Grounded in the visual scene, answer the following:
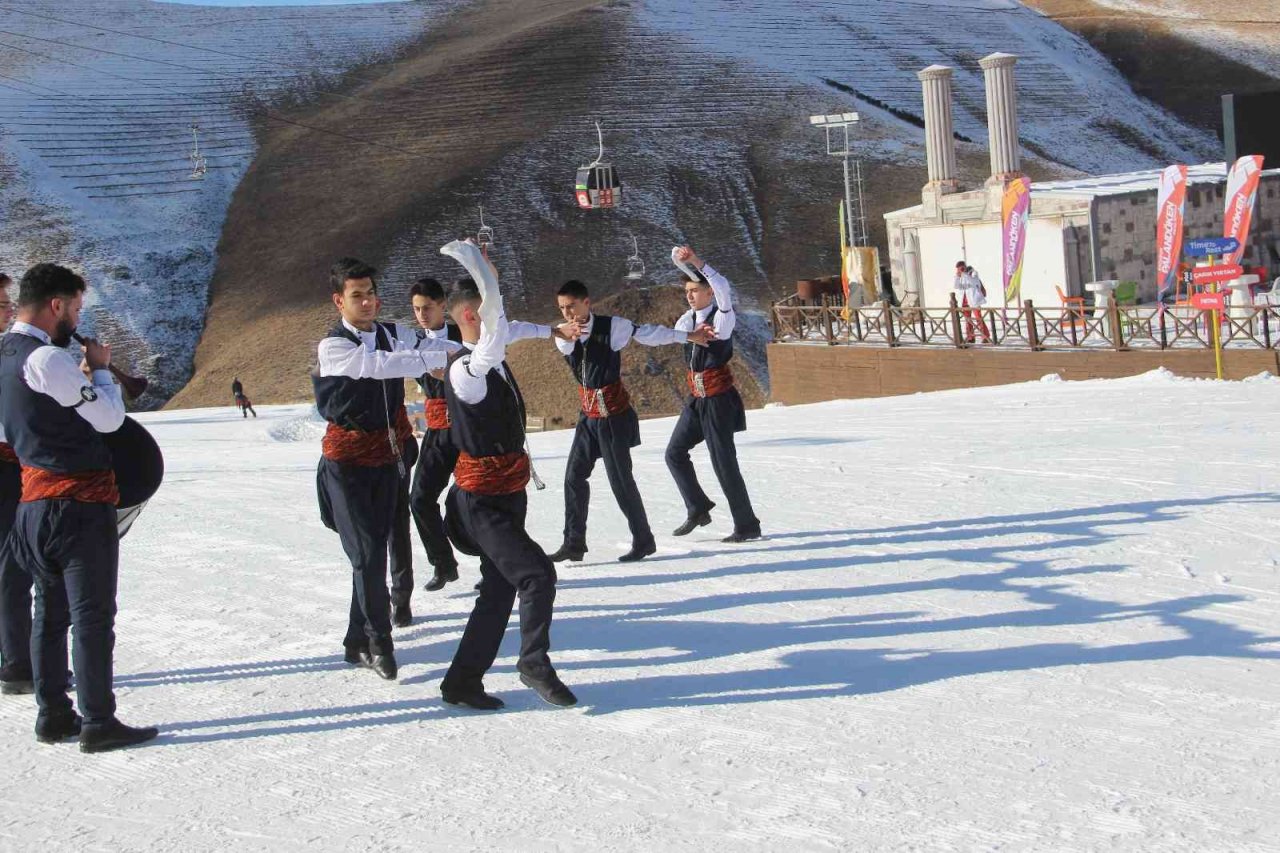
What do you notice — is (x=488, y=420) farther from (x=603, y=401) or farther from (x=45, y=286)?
(x=603, y=401)

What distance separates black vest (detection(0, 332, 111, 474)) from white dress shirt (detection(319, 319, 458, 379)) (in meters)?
1.19

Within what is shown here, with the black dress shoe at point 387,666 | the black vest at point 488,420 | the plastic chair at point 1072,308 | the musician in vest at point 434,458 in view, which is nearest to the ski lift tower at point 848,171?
the plastic chair at point 1072,308

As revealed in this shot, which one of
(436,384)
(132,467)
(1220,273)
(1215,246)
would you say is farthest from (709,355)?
(1215,246)

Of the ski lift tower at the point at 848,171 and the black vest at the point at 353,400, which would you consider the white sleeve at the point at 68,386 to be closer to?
the black vest at the point at 353,400

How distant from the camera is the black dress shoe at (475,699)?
20.6ft

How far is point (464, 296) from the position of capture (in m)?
6.22

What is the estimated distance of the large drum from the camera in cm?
633

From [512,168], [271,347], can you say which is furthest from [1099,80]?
[271,347]

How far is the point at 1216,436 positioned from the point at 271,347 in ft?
115

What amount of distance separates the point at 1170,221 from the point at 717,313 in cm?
1652

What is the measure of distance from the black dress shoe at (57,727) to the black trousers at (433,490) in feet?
8.28

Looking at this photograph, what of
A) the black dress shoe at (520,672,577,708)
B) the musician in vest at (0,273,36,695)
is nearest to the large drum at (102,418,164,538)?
the musician in vest at (0,273,36,695)

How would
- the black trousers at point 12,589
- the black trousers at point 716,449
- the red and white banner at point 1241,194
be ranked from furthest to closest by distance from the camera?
the red and white banner at point 1241,194
the black trousers at point 716,449
the black trousers at point 12,589

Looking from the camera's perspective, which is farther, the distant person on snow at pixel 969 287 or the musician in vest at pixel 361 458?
the distant person on snow at pixel 969 287
